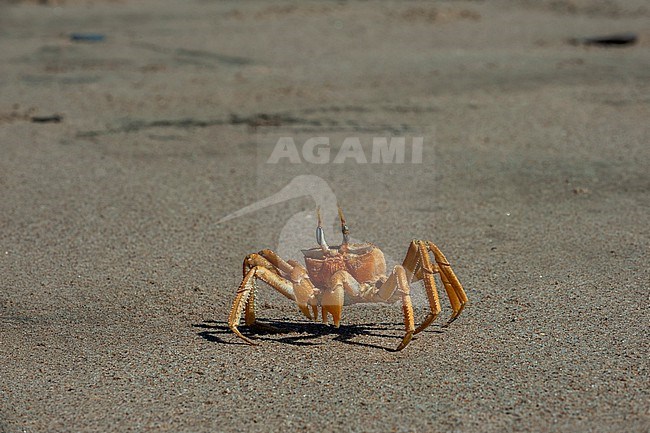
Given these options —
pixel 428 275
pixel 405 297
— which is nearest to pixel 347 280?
pixel 405 297

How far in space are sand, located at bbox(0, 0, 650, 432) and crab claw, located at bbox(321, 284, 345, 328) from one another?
21cm

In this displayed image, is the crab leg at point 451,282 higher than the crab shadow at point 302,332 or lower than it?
higher

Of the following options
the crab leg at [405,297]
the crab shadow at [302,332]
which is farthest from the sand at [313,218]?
the crab leg at [405,297]

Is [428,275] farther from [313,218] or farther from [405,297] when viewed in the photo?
[313,218]

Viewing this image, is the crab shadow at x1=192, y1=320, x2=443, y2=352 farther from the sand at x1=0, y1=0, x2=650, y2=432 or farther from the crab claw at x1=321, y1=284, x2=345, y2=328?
the crab claw at x1=321, y1=284, x2=345, y2=328

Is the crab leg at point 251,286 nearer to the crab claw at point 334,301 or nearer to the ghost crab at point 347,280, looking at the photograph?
the ghost crab at point 347,280

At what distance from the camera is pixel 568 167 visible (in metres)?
8.18

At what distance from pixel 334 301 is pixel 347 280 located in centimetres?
12

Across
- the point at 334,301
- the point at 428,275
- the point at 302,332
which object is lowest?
the point at 302,332

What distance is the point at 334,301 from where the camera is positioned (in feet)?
14.9

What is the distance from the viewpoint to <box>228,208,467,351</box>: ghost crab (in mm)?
4562

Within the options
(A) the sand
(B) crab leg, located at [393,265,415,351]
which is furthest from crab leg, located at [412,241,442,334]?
(A) the sand

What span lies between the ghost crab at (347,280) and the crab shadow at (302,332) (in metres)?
0.15

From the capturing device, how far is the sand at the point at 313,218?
426 cm
